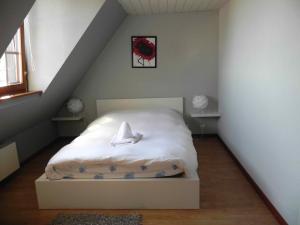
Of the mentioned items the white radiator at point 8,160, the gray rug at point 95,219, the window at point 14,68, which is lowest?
the gray rug at point 95,219

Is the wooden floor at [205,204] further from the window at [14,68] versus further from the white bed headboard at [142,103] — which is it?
the white bed headboard at [142,103]

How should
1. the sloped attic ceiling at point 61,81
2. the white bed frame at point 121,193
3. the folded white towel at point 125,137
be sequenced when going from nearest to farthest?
the white bed frame at point 121,193, the folded white towel at point 125,137, the sloped attic ceiling at point 61,81

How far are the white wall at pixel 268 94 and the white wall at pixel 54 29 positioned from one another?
1.59m

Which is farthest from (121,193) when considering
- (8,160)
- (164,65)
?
(164,65)

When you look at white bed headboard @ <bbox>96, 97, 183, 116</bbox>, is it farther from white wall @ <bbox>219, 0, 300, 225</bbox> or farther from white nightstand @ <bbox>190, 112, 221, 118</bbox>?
white wall @ <bbox>219, 0, 300, 225</bbox>

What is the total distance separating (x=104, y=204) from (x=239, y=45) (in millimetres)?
2238

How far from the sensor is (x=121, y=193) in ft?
7.84

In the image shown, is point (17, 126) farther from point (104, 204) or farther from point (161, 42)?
point (161, 42)

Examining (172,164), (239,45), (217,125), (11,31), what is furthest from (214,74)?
(11,31)

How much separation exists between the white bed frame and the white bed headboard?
2.09m

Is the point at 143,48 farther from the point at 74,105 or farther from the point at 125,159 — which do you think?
the point at 125,159

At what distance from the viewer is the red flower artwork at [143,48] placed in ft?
14.0

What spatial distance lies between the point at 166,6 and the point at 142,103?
148cm

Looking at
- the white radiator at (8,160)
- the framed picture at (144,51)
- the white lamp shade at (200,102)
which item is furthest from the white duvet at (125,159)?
the framed picture at (144,51)
